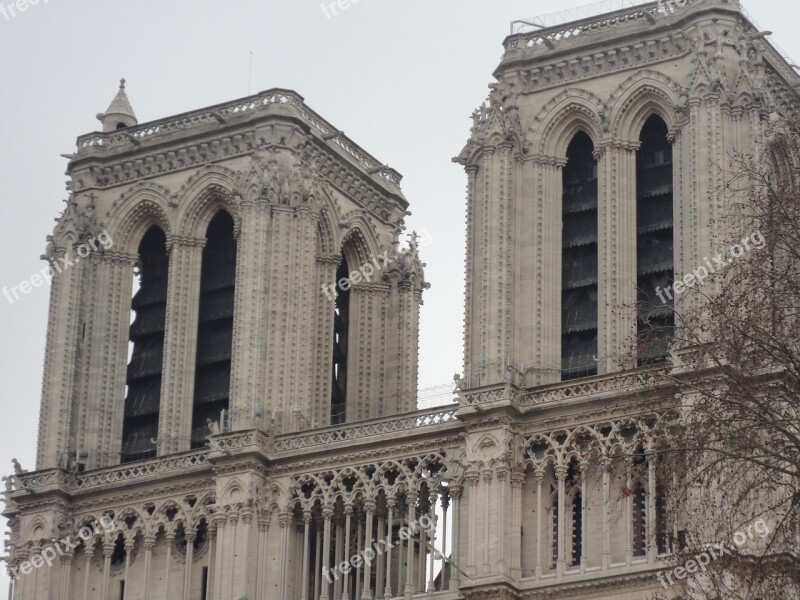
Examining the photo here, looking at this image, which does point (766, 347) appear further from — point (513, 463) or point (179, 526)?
point (179, 526)

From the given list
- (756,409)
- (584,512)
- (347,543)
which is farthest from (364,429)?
(756,409)

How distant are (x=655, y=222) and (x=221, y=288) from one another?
13.6 metres

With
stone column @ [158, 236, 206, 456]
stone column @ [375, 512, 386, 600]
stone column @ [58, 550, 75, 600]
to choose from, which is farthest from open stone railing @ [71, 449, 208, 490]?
stone column @ [375, 512, 386, 600]

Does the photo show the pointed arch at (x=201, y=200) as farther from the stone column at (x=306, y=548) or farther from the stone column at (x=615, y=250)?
the stone column at (x=615, y=250)

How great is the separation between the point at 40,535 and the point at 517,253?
1549 centimetres

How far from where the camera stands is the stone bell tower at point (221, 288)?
61.3m

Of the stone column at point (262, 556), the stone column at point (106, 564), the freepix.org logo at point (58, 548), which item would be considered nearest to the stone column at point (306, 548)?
the stone column at point (262, 556)

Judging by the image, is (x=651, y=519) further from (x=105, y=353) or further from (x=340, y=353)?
(x=105, y=353)

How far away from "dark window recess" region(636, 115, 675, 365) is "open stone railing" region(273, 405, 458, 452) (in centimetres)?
550

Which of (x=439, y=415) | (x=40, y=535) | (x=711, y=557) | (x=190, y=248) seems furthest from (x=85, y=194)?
(x=711, y=557)

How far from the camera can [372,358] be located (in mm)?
65125

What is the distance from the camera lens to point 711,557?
101 feet

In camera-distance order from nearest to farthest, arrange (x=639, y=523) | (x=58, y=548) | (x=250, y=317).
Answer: (x=639, y=523)
(x=250, y=317)
(x=58, y=548)

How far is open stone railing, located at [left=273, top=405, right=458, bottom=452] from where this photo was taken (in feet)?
189
